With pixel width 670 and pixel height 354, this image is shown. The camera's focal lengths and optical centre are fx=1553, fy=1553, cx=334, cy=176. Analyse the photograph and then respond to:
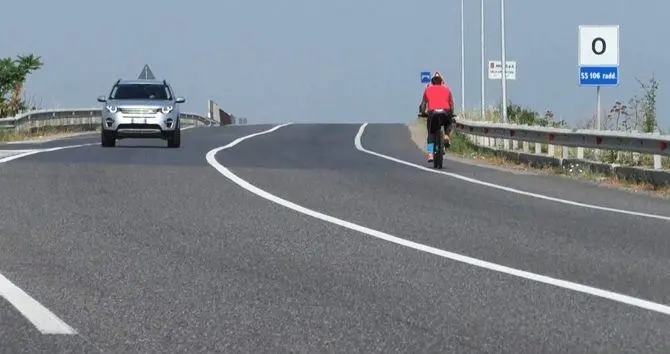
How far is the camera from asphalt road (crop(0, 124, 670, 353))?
8477 millimetres

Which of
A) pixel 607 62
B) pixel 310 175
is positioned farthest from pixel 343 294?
pixel 607 62

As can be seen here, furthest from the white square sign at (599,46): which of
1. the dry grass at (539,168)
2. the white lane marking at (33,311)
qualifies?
the white lane marking at (33,311)

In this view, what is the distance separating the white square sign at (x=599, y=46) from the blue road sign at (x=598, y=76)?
0.30 ft

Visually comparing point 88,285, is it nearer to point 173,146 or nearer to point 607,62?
point 607,62

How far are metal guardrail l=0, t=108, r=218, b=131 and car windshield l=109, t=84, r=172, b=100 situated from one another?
7.08 meters

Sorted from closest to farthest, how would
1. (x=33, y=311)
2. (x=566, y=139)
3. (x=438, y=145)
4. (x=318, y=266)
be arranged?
1. (x=33, y=311)
2. (x=318, y=266)
3. (x=566, y=139)
4. (x=438, y=145)

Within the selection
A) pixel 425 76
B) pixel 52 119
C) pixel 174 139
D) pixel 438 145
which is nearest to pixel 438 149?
pixel 438 145

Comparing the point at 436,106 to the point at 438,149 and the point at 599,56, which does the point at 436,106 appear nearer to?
the point at 438,149

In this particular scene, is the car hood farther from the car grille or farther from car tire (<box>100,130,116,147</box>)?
car tire (<box>100,130,116,147</box>)

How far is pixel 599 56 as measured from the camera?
31.6 m

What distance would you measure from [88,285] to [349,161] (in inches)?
734

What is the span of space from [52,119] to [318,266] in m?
38.8

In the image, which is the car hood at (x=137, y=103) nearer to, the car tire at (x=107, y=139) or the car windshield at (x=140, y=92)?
the car windshield at (x=140, y=92)

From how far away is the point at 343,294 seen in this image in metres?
10.1
